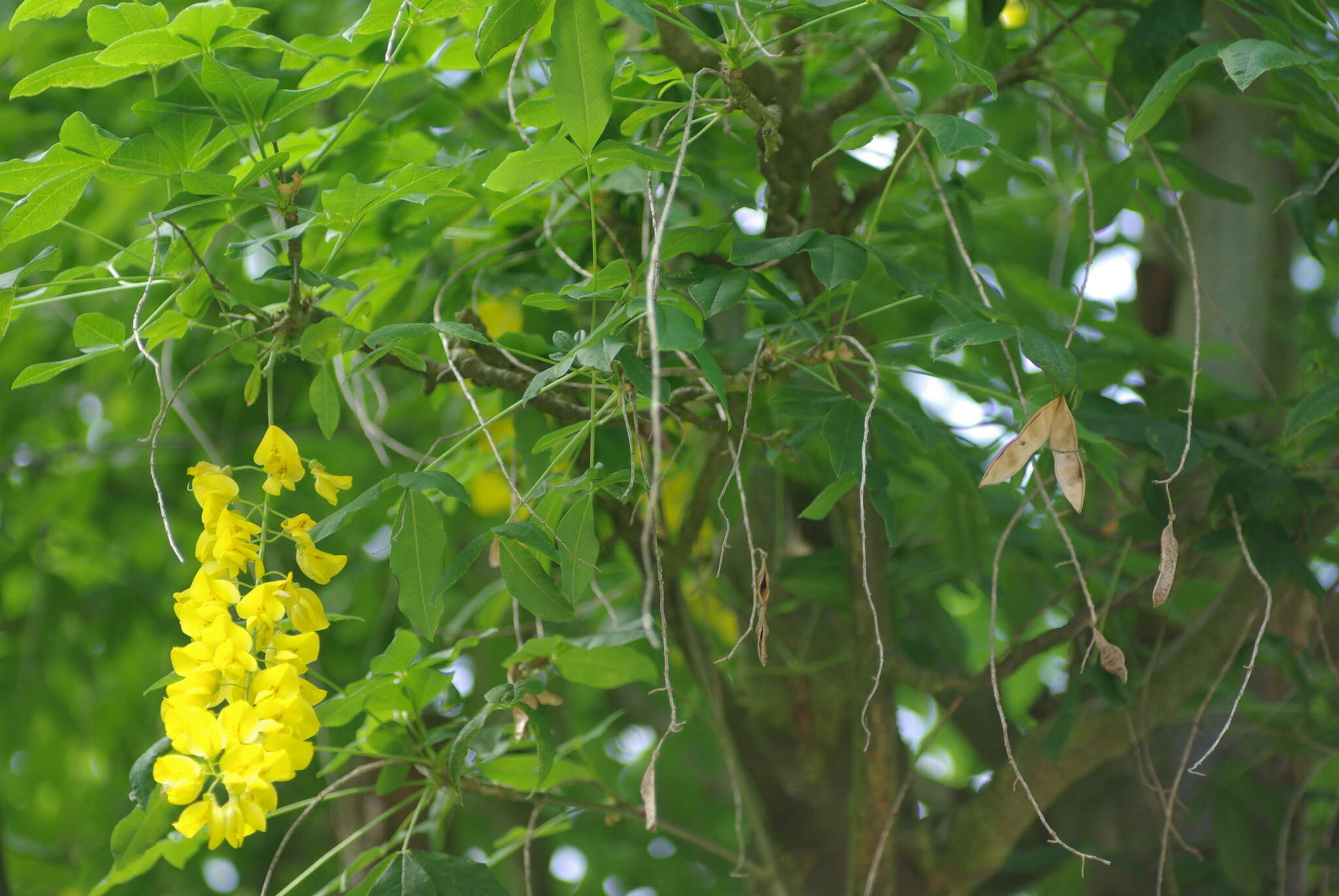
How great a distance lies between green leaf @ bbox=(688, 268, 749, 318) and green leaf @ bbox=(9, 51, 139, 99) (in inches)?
14.9

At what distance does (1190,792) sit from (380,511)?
1.11 m

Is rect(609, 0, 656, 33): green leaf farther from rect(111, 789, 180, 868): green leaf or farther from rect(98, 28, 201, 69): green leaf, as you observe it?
rect(111, 789, 180, 868): green leaf

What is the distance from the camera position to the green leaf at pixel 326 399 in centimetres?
77

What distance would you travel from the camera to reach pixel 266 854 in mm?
1897

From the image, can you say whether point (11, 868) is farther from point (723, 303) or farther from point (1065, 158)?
point (1065, 158)

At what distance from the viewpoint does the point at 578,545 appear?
714 mm

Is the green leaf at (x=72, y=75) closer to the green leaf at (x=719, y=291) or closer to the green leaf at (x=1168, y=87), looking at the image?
the green leaf at (x=719, y=291)

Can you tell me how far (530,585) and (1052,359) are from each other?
0.34 m

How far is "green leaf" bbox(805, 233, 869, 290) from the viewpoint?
2.14ft

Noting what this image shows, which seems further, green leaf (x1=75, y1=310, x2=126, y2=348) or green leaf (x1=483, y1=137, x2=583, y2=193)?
green leaf (x1=75, y1=310, x2=126, y2=348)

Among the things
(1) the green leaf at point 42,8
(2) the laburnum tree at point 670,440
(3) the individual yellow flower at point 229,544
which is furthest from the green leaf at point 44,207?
(3) the individual yellow flower at point 229,544

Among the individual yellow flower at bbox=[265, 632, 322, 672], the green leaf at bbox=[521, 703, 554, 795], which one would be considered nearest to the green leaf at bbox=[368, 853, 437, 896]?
the green leaf at bbox=[521, 703, 554, 795]

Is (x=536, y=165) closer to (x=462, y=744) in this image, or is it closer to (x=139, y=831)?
(x=462, y=744)

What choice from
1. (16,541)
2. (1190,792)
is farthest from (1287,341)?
(16,541)
